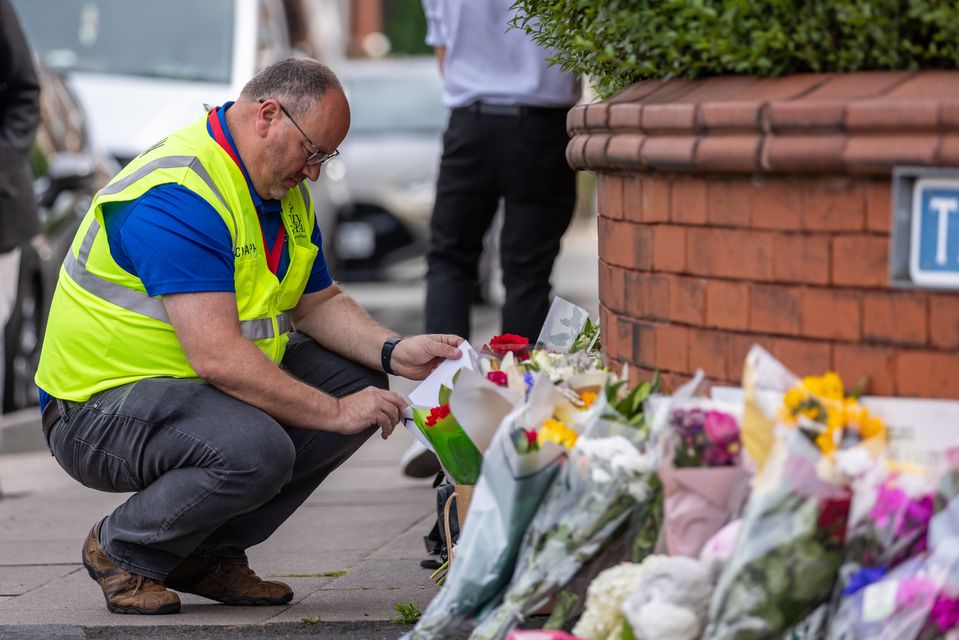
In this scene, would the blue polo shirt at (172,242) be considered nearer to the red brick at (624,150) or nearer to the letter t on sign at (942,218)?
the red brick at (624,150)

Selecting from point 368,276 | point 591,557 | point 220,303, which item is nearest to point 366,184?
point 368,276

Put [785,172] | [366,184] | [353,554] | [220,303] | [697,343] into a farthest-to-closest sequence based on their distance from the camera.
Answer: [366,184] → [353,554] → [220,303] → [697,343] → [785,172]

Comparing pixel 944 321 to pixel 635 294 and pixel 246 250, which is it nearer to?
pixel 635 294

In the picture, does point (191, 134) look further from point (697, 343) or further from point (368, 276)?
point (368, 276)

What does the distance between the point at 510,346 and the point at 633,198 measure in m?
0.78

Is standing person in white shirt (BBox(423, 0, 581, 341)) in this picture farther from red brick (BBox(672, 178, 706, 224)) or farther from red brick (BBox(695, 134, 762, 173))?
red brick (BBox(695, 134, 762, 173))

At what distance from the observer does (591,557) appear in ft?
10.1

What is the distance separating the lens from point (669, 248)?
10.6ft

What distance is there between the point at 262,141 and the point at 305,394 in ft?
2.03

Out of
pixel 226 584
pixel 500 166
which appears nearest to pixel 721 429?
pixel 226 584

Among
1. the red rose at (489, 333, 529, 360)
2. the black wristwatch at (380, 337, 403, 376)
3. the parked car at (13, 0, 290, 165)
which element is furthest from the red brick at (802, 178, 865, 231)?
the parked car at (13, 0, 290, 165)

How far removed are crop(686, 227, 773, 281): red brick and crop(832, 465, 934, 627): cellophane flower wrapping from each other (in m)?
0.48

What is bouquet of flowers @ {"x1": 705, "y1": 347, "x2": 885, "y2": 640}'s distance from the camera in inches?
106

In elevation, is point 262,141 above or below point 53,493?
above
